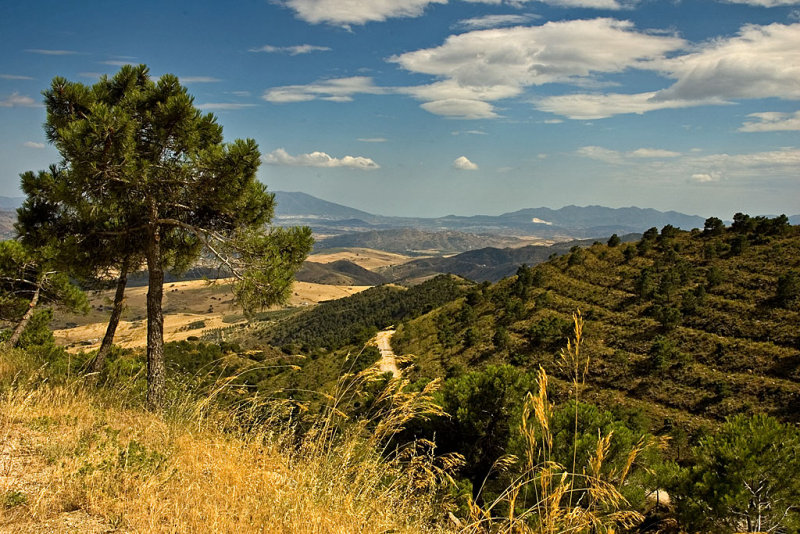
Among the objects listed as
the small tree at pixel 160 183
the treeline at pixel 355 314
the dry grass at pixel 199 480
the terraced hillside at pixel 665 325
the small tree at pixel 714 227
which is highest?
the small tree at pixel 714 227

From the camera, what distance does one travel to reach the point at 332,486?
308 cm

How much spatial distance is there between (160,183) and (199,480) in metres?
7.71

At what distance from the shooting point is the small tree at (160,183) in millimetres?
7688

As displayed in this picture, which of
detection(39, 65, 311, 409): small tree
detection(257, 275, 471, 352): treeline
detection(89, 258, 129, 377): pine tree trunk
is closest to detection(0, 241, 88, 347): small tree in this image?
detection(89, 258, 129, 377): pine tree trunk

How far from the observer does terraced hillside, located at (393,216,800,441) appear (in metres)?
24.5

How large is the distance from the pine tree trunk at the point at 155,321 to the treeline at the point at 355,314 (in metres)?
75.6

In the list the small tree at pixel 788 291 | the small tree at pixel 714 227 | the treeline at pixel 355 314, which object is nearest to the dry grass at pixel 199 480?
the small tree at pixel 788 291

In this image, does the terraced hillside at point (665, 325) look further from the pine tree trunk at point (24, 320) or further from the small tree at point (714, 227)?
the pine tree trunk at point (24, 320)

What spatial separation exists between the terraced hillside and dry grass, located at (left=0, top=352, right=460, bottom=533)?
62.9 ft

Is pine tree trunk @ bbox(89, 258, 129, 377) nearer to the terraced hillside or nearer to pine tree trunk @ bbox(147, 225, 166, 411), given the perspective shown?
pine tree trunk @ bbox(147, 225, 166, 411)

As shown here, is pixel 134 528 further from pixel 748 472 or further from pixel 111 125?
pixel 748 472

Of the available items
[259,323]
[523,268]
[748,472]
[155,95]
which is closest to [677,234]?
[523,268]

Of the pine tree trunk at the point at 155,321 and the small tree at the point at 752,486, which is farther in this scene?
the pine tree trunk at the point at 155,321

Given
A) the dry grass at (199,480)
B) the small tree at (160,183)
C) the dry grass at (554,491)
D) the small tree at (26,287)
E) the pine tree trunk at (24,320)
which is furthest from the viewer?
the small tree at (26,287)
